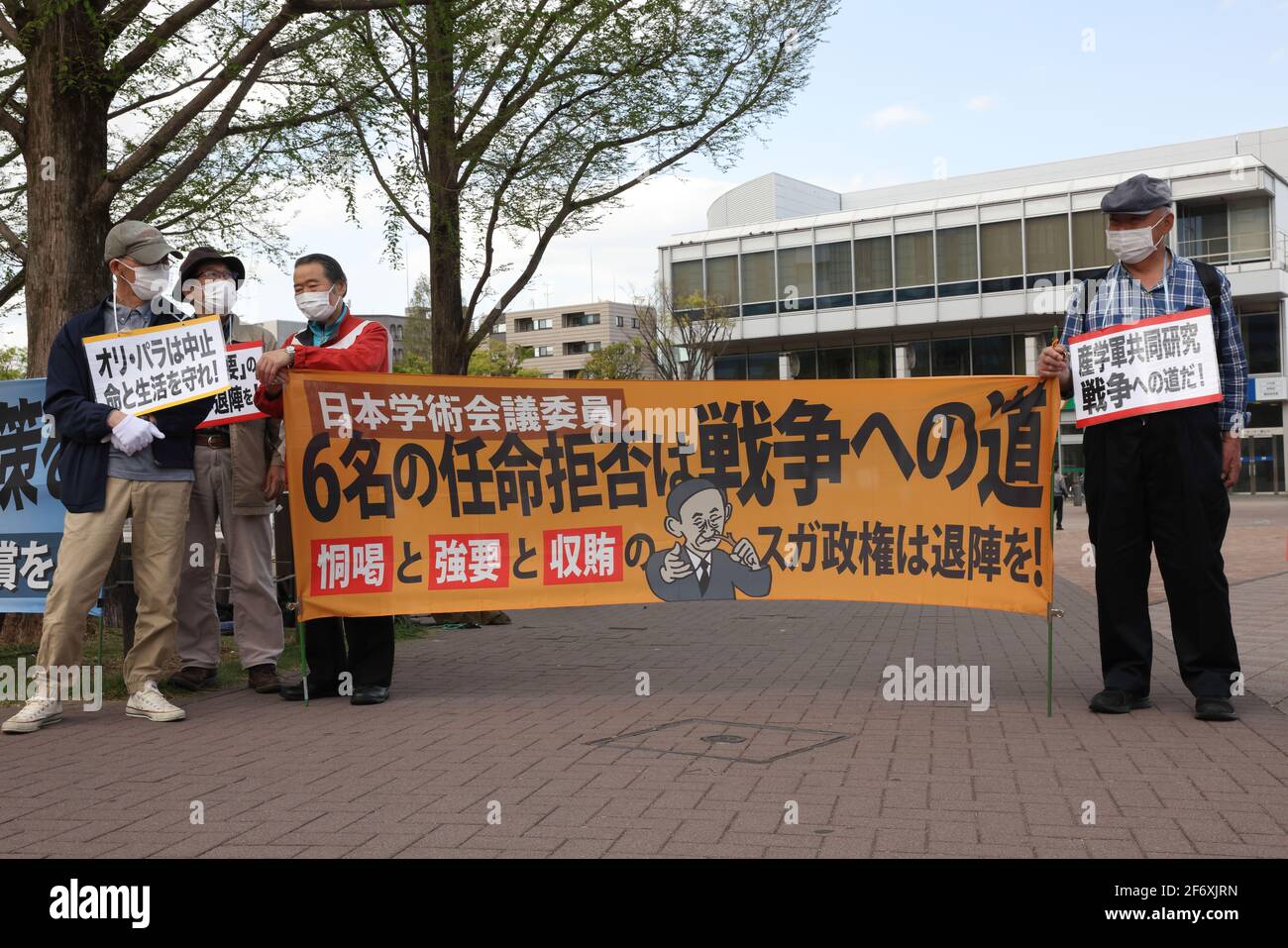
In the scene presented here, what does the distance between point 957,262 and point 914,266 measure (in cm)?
173

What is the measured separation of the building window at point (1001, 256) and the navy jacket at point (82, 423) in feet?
150

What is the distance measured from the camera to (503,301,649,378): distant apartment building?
395 feet

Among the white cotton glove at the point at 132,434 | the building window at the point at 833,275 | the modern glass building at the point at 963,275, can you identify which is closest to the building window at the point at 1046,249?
the modern glass building at the point at 963,275

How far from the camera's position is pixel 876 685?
739cm

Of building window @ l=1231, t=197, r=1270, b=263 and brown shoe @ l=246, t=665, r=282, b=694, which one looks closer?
brown shoe @ l=246, t=665, r=282, b=694

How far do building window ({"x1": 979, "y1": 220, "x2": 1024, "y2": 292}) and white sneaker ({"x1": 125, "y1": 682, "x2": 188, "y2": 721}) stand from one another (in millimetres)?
45881

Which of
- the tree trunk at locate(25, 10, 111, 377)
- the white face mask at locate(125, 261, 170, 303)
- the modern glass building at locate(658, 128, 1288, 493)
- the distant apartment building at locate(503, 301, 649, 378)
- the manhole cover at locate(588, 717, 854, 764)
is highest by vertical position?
the distant apartment building at locate(503, 301, 649, 378)

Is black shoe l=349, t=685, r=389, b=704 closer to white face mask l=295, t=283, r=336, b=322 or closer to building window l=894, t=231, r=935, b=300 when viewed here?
white face mask l=295, t=283, r=336, b=322

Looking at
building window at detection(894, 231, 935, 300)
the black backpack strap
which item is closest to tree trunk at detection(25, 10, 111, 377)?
the black backpack strap

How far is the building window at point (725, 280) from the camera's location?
54656 mm

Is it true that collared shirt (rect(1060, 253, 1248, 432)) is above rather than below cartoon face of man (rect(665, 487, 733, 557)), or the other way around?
above

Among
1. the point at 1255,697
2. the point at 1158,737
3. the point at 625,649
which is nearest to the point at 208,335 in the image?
the point at 625,649

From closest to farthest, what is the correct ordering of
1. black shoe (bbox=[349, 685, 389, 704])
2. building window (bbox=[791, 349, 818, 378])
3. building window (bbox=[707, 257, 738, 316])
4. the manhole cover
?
the manhole cover < black shoe (bbox=[349, 685, 389, 704]) < building window (bbox=[791, 349, 818, 378]) < building window (bbox=[707, 257, 738, 316])
